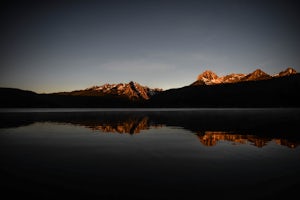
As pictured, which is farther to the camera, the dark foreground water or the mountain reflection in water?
the mountain reflection in water

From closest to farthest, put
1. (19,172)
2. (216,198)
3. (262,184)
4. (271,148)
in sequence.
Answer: (216,198) → (262,184) → (19,172) → (271,148)

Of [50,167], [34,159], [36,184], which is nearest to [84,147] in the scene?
[34,159]

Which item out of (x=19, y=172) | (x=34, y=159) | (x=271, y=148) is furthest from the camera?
(x=271, y=148)

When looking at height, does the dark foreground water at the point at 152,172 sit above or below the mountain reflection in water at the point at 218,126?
below

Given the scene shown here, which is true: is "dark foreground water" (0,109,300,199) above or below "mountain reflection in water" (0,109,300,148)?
below

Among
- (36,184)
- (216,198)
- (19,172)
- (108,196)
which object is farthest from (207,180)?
(19,172)

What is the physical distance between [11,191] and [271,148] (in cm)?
1972

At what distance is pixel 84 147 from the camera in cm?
2211

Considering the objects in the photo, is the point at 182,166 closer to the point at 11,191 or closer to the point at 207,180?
the point at 207,180

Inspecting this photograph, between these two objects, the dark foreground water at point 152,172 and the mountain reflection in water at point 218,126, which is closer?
the dark foreground water at point 152,172

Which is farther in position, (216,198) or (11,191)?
(11,191)

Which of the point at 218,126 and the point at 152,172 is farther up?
the point at 218,126

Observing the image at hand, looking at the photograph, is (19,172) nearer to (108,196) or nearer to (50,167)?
(50,167)

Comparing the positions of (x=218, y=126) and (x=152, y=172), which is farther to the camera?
(x=218, y=126)
